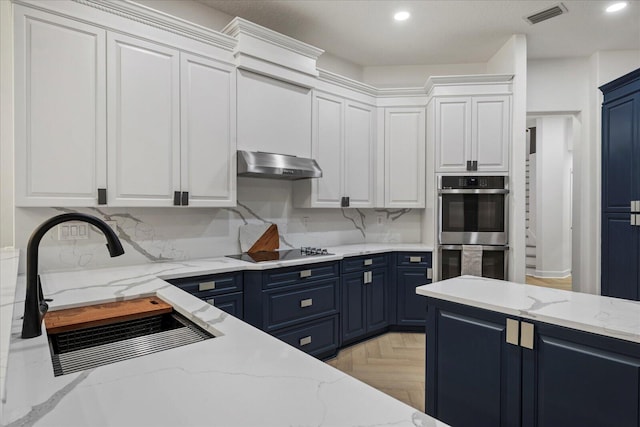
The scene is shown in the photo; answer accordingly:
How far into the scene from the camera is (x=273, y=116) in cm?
317

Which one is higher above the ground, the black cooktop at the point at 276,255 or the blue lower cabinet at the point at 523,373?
the black cooktop at the point at 276,255

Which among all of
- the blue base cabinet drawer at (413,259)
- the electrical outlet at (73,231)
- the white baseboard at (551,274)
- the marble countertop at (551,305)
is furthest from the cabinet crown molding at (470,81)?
the white baseboard at (551,274)

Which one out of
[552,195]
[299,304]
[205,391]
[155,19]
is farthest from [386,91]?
[552,195]

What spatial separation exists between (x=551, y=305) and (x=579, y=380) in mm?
315

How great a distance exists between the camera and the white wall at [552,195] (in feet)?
21.0

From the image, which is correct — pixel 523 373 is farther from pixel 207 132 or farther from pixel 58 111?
pixel 58 111

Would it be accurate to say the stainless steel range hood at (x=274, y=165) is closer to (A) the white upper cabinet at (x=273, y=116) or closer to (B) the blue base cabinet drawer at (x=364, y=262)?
(A) the white upper cabinet at (x=273, y=116)

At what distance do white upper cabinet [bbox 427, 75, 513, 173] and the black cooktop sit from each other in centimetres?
170

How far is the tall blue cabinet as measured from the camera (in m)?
3.30

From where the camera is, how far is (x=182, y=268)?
249 centimetres

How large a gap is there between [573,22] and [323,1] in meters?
2.39

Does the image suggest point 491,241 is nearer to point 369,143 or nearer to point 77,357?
point 369,143

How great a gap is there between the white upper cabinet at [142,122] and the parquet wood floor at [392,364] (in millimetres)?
1925

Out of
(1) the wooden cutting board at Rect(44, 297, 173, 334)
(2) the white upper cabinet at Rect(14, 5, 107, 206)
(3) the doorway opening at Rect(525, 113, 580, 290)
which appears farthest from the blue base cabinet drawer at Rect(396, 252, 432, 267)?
(3) the doorway opening at Rect(525, 113, 580, 290)
